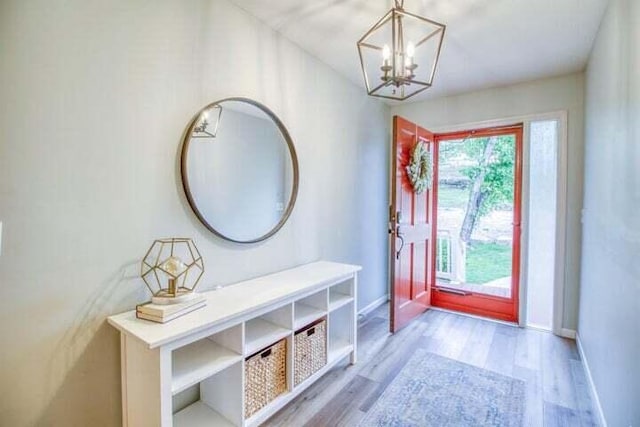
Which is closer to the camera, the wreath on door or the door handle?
the door handle

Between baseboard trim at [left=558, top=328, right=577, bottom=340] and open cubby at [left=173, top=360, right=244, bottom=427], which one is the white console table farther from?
baseboard trim at [left=558, top=328, right=577, bottom=340]

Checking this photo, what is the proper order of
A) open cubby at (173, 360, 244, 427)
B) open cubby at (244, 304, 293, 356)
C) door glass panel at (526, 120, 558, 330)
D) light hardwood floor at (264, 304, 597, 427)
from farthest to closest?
door glass panel at (526, 120, 558, 330) < light hardwood floor at (264, 304, 597, 427) < open cubby at (244, 304, 293, 356) < open cubby at (173, 360, 244, 427)

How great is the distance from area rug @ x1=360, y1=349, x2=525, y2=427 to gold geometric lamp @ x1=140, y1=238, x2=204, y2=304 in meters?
1.23

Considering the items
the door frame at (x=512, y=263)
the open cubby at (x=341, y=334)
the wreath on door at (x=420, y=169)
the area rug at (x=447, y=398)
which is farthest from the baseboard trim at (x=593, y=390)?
the wreath on door at (x=420, y=169)

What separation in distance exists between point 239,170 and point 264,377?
1.21m

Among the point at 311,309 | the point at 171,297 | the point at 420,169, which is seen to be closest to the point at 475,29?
the point at 420,169

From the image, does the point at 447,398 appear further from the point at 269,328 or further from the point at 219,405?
the point at 219,405

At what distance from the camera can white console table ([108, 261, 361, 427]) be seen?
4.27 ft

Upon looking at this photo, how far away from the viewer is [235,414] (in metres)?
1.62

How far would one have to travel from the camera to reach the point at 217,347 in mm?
1664

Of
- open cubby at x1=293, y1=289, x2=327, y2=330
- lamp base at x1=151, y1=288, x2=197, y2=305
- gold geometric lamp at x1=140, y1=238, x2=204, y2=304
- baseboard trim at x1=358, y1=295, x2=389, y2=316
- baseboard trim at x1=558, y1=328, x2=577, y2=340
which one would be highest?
gold geometric lamp at x1=140, y1=238, x2=204, y2=304

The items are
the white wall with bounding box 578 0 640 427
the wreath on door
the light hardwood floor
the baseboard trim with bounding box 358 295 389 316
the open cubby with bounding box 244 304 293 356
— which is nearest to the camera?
the white wall with bounding box 578 0 640 427

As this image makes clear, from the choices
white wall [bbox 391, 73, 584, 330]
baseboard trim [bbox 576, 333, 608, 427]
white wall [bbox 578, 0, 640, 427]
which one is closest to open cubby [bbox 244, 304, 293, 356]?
white wall [bbox 578, 0, 640, 427]

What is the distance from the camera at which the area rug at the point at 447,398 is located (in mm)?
1819
